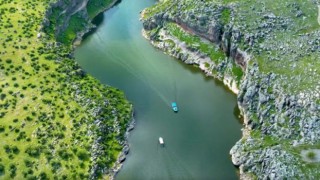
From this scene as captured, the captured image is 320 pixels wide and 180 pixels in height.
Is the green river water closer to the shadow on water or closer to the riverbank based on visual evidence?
the shadow on water

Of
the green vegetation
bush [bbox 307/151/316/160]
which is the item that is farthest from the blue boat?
bush [bbox 307/151/316/160]

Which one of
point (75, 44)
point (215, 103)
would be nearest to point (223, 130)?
point (215, 103)

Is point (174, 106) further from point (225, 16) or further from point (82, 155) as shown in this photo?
point (225, 16)

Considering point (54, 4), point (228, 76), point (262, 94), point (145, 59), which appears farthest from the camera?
point (54, 4)

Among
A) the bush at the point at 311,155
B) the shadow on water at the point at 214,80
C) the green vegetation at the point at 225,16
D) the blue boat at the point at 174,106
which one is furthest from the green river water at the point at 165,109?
the green vegetation at the point at 225,16

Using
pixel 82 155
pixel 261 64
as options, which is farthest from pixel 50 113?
pixel 261 64

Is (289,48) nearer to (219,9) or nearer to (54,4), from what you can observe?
(219,9)

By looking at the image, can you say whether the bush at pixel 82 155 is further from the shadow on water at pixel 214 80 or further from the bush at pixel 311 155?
the bush at pixel 311 155
